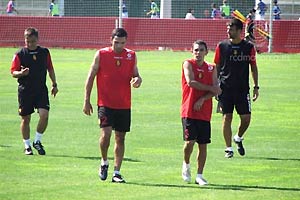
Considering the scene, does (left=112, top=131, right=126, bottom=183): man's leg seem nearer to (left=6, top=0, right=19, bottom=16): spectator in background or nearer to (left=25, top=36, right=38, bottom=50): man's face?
(left=25, top=36, right=38, bottom=50): man's face

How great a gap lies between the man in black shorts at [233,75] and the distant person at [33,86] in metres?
2.76

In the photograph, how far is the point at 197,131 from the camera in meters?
12.9

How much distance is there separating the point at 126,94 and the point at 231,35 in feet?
9.57

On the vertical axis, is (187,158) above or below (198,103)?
below

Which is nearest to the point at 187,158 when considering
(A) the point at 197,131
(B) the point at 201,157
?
(B) the point at 201,157

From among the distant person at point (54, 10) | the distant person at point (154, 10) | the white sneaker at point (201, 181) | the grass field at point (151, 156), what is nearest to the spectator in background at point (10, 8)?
the distant person at point (54, 10)

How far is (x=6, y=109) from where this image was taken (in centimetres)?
2202

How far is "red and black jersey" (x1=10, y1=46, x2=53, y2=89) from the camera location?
15734 mm

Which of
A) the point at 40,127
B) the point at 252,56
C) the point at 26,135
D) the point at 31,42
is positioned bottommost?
the point at 26,135

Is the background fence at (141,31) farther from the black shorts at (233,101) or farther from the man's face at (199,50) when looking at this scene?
the man's face at (199,50)

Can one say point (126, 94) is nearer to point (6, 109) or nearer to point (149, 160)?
point (149, 160)

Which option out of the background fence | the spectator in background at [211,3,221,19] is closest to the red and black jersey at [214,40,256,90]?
the background fence

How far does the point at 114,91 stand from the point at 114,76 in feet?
0.65

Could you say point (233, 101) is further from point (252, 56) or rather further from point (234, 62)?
point (252, 56)
